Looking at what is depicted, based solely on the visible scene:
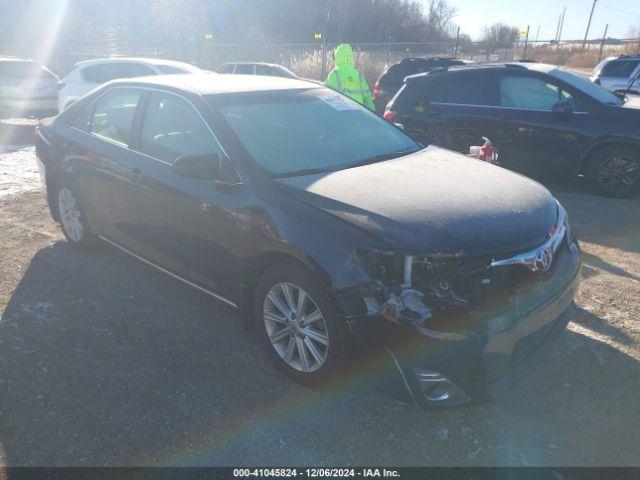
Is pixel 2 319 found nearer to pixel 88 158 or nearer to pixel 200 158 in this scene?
pixel 88 158

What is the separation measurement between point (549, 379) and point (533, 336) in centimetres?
60

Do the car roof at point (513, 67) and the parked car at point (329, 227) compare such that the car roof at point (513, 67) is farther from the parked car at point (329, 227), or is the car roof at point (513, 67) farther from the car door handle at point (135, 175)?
the car door handle at point (135, 175)

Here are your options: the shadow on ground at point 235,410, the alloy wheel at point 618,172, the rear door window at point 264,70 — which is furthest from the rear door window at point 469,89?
the rear door window at point 264,70

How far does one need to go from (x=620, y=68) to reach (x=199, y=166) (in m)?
15.8

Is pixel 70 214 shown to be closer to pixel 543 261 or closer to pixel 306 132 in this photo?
pixel 306 132

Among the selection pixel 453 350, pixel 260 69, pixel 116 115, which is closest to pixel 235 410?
pixel 453 350

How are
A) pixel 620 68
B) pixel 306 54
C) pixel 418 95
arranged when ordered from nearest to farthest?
pixel 418 95
pixel 620 68
pixel 306 54

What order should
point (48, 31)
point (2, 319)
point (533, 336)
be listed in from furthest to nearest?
1. point (48, 31)
2. point (2, 319)
3. point (533, 336)

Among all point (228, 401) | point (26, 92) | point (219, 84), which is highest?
point (219, 84)

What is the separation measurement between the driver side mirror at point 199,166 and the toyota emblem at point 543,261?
1.89 meters

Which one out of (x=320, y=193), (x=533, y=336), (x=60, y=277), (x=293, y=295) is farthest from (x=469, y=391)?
(x=60, y=277)

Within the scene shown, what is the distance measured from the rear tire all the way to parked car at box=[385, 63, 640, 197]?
0.04ft

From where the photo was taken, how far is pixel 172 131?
12.4 ft

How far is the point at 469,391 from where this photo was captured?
8.09ft
